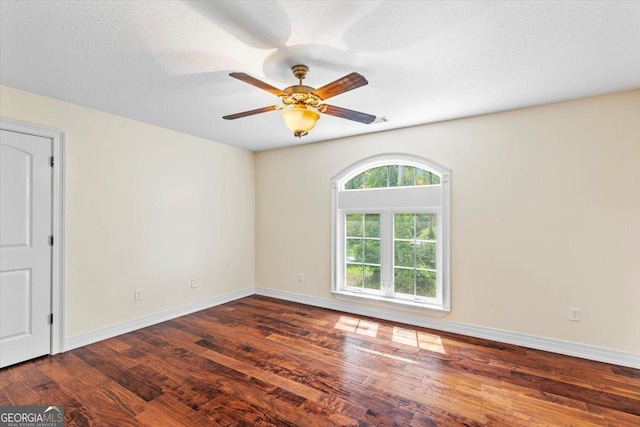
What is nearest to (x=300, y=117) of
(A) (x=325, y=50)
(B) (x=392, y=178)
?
(A) (x=325, y=50)

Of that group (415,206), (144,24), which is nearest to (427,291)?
(415,206)

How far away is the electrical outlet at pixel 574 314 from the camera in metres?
2.84

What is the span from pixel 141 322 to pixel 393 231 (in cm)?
325

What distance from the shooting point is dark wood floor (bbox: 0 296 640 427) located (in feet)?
6.54

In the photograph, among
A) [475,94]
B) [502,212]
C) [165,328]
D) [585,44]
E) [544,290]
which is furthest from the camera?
[165,328]

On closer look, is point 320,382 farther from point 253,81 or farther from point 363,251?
point 253,81

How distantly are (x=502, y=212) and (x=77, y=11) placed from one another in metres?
3.76

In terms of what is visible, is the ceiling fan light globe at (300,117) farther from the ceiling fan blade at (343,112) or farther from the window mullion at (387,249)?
the window mullion at (387,249)

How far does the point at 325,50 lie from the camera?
2021mm

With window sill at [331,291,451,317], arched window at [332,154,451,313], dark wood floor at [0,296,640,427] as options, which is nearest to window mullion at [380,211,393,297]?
arched window at [332,154,451,313]

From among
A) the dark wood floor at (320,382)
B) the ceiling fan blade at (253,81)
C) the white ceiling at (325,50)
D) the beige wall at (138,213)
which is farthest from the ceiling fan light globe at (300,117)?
the beige wall at (138,213)

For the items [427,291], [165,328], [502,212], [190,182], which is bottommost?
[165,328]

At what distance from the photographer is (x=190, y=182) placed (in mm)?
4133

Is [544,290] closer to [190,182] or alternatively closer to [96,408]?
[96,408]
